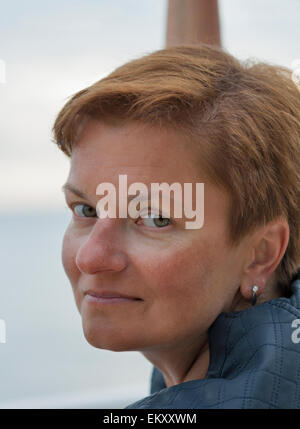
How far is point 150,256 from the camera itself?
887mm

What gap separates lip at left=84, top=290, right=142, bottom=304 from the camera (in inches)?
35.3

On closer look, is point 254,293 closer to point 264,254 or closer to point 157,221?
point 264,254

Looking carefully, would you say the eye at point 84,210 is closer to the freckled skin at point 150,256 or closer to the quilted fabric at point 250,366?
the freckled skin at point 150,256

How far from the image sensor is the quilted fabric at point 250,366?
80 centimetres

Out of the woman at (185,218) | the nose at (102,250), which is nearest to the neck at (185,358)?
the woman at (185,218)

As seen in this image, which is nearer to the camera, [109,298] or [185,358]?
[109,298]

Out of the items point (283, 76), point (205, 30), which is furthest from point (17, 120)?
point (283, 76)

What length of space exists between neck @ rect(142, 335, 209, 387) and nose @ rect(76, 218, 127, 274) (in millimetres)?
172

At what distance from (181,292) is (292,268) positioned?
248mm

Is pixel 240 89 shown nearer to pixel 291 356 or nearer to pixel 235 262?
pixel 235 262

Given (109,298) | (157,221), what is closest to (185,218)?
(157,221)

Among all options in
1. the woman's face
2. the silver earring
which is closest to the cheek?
the woman's face

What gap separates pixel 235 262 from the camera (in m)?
0.94

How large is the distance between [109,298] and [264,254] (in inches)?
10.0
